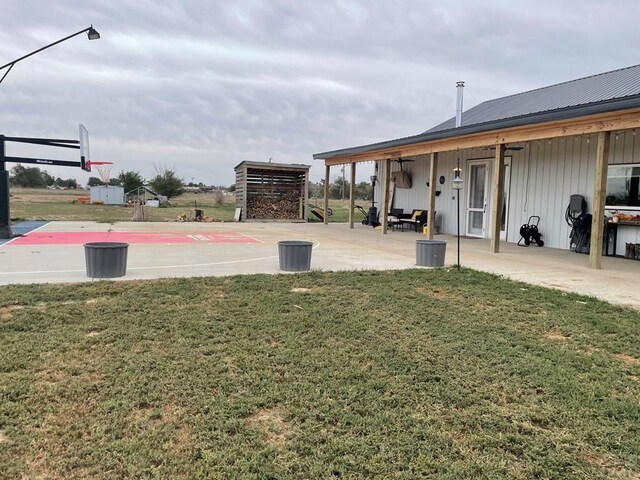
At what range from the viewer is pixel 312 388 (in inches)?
117

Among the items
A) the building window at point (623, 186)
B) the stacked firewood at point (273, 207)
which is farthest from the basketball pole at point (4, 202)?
the building window at point (623, 186)

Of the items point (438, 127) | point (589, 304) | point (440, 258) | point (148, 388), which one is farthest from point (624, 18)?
point (148, 388)

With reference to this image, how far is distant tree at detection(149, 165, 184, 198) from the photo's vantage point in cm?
4056

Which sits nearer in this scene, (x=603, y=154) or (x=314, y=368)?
(x=314, y=368)

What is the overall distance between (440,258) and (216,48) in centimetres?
1124

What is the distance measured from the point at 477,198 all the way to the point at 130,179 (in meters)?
36.1

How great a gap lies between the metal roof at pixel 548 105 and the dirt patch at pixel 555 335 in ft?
14.5

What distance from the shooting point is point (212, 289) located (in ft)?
18.5

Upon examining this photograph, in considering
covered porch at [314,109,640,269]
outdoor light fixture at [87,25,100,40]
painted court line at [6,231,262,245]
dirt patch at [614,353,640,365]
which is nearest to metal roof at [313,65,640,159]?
covered porch at [314,109,640,269]

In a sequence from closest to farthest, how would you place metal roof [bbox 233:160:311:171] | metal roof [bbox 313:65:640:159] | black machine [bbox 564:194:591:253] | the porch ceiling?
the porch ceiling
metal roof [bbox 313:65:640:159]
black machine [bbox 564:194:591:253]
metal roof [bbox 233:160:311:171]

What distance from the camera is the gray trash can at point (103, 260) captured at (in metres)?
6.10

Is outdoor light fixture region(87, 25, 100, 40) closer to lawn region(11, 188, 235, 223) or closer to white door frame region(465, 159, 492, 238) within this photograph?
lawn region(11, 188, 235, 223)

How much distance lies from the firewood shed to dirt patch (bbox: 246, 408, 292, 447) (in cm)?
1888

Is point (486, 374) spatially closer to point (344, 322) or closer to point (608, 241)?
point (344, 322)
